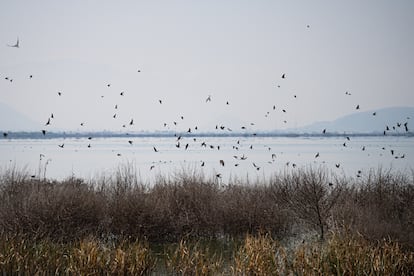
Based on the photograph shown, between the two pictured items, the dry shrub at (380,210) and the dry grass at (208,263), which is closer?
the dry grass at (208,263)

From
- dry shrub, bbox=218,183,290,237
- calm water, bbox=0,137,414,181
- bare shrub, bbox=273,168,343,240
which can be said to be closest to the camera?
bare shrub, bbox=273,168,343,240

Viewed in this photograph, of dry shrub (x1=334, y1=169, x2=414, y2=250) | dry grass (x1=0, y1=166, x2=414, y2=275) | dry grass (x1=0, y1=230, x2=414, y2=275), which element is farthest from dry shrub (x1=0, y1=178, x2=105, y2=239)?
dry shrub (x1=334, y1=169, x2=414, y2=250)

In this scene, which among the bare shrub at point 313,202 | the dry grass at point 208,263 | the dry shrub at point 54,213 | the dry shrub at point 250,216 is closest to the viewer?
the dry grass at point 208,263

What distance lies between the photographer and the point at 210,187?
23.8 meters

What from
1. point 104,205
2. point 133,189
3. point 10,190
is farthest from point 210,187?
point 10,190

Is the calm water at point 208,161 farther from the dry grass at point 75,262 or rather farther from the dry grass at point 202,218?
the dry grass at point 75,262

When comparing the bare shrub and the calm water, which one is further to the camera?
the calm water

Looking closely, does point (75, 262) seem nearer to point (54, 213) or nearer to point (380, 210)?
point (54, 213)

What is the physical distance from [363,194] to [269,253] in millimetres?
11457

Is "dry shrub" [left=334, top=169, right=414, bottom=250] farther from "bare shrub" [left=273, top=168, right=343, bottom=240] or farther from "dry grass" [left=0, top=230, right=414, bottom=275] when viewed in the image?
"dry grass" [left=0, top=230, right=414, bottom=275]

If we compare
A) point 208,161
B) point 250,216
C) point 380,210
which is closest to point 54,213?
point 250,216

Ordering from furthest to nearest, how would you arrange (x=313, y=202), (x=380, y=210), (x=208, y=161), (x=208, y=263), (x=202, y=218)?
(x=208, y=161), (x=380, y=210), (x=202, y=218), (x=313, y=202), (x=208, y=263)

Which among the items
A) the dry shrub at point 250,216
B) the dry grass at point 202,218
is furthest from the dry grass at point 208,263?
the dry shrub at point 250,216

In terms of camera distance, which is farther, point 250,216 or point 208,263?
point 250,216
